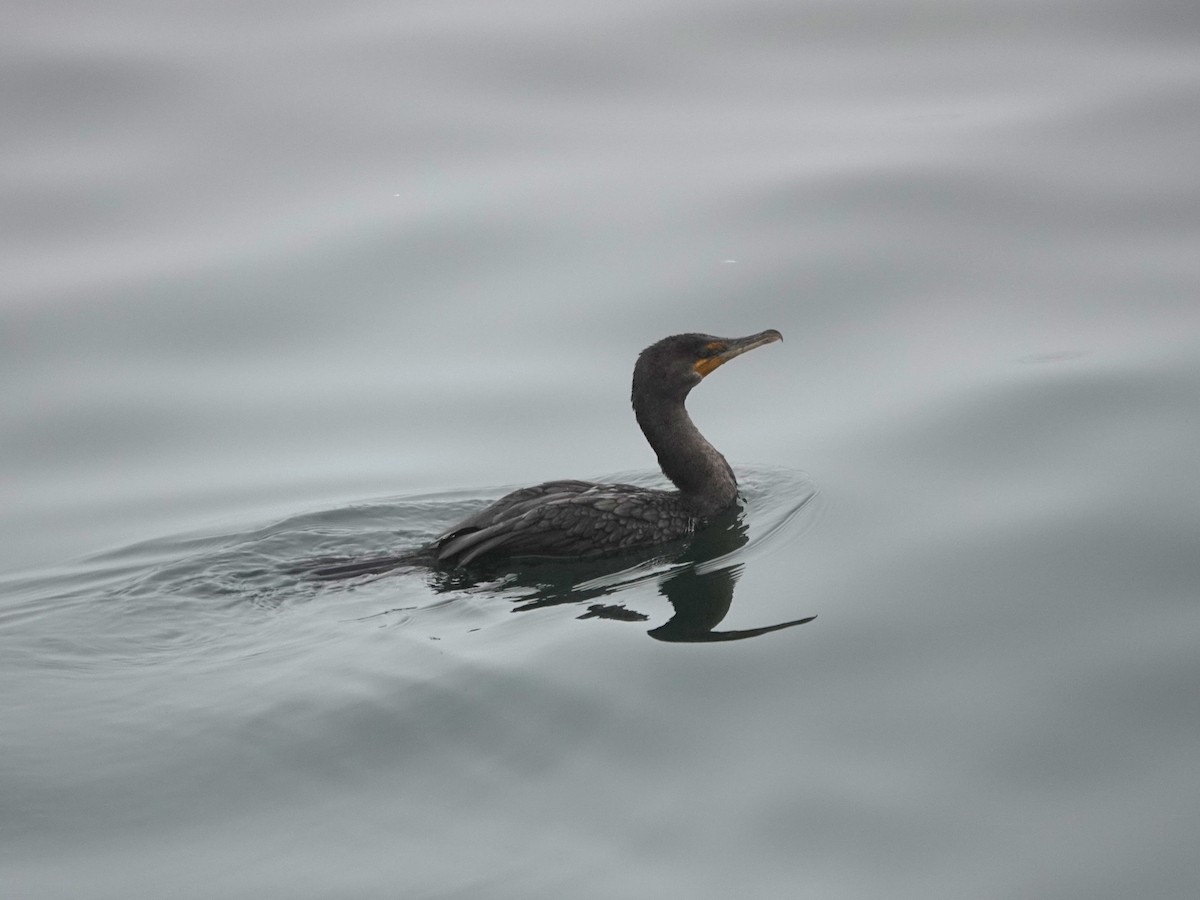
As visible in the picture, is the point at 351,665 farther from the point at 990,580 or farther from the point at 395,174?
the point at 395,174

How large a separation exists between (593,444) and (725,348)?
124 centimetres

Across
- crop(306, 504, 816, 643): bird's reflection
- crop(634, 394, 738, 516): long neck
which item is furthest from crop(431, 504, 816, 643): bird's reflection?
crop(634, 394, 738, 516): long neck

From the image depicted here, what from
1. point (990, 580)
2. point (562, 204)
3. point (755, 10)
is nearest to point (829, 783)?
point (990, 580)

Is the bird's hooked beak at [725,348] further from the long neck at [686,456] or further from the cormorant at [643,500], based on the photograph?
the long neck at [686,456]

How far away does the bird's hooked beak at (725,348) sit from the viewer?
938cm

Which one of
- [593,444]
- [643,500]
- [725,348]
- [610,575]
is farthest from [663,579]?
[593,444]

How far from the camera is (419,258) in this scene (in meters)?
12.2

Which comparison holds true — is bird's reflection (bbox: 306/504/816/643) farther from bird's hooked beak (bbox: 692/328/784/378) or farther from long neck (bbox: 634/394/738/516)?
bird's hooked beak (bbox: 692/328/784/378)

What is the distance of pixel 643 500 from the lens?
29.8ft

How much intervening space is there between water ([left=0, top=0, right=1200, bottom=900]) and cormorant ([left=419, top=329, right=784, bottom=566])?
22 centimetres

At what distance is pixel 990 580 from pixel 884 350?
320 cm

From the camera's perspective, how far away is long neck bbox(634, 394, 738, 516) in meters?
9.37

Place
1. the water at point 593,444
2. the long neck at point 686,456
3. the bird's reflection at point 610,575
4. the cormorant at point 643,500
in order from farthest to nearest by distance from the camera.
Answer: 1. the long neck at point 686,456
2. the cormorant at point 643,500
3. the bird's reflection at point 610,575
4. the water at point 593,444

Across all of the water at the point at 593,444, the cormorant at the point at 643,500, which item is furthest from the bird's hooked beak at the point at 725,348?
the water at the point at 593,444
